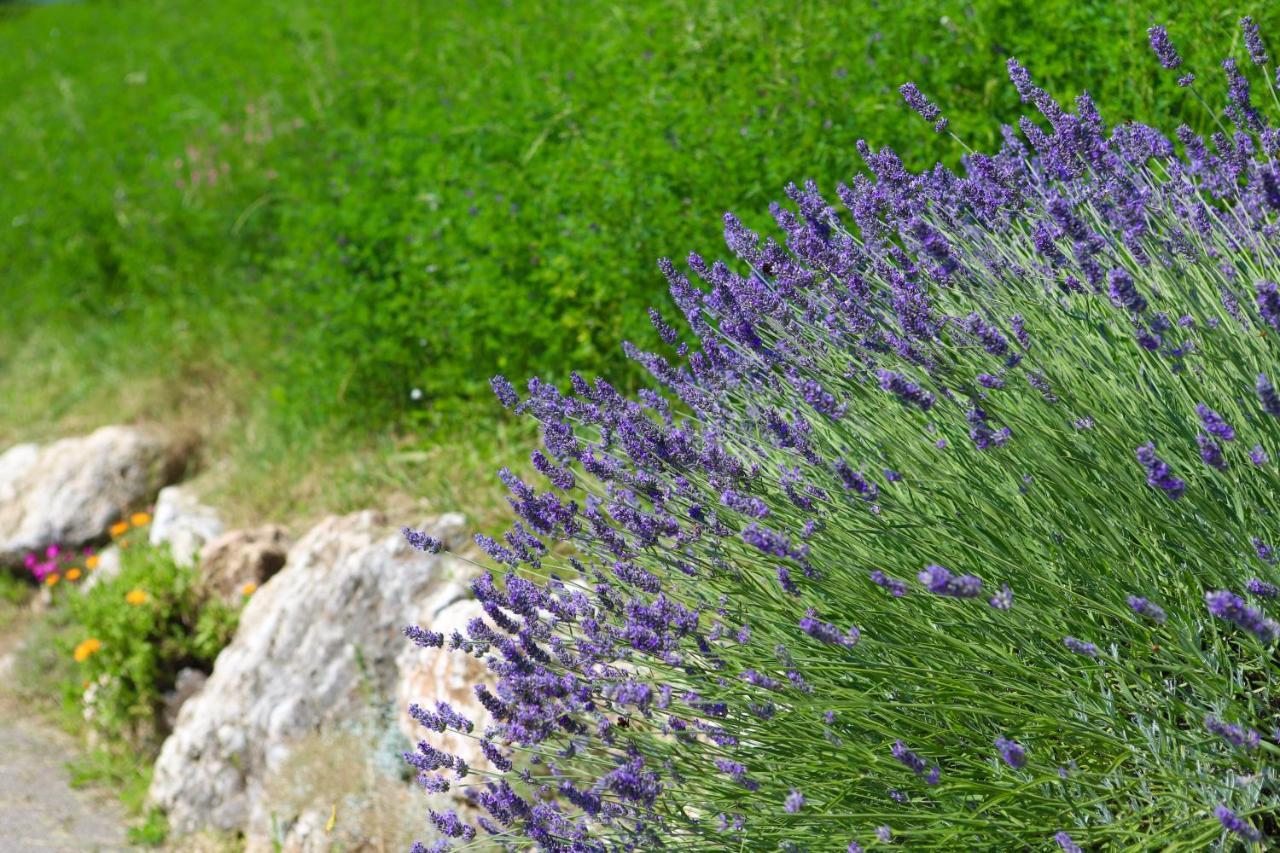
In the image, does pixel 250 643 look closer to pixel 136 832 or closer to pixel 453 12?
pixel 136 832

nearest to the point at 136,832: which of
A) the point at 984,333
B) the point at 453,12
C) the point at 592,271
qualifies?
the point at 592,271

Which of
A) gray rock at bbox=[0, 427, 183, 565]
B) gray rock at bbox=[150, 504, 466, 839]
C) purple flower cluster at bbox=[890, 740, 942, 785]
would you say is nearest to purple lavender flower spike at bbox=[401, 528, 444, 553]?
purple flower cluster at bbox=[890, 740, 942, 785]

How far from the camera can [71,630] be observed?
593 centimetres

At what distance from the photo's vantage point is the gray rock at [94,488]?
6.53 meters

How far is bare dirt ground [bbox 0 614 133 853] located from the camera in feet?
15.2

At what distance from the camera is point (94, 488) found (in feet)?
21.5

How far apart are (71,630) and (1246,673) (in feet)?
17.0

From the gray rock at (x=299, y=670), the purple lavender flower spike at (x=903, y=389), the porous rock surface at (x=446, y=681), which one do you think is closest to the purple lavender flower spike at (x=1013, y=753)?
the purple lavender flower spike at (x=903, y=389)

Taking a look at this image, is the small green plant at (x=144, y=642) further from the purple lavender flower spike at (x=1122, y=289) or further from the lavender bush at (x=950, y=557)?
the purple lavender flower spike at (x=1122, y=289)

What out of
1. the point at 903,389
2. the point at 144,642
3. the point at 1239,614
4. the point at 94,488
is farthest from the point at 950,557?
the point at 94,488

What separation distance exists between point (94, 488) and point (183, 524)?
3.26 ft

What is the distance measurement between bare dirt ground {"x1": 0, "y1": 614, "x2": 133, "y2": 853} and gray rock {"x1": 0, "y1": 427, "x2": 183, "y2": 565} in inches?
44.3

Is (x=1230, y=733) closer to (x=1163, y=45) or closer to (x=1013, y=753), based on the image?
(x=1013, y=753)

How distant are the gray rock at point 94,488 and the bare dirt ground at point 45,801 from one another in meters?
1.12
